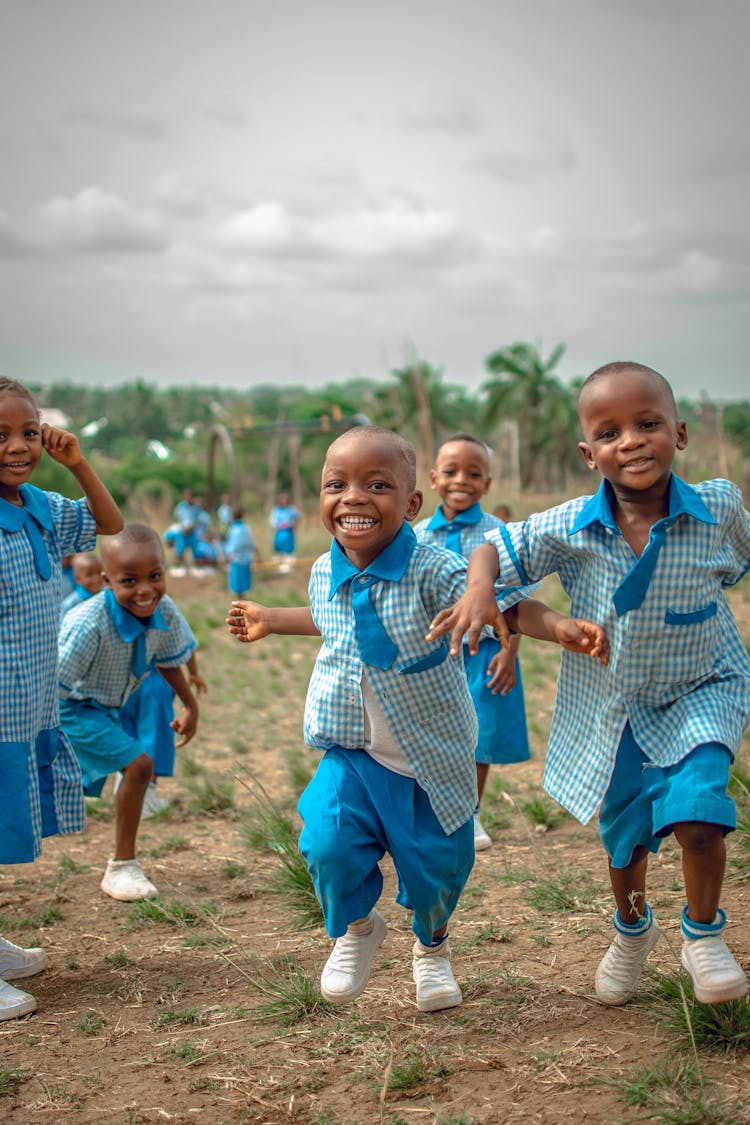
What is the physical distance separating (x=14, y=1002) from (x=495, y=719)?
2.48 meters

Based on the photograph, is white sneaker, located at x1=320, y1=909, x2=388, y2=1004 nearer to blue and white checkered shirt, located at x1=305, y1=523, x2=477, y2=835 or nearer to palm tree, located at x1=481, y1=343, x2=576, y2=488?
blue and white checkered shirt, located at x1=305, y1=523, x2=477, y2=835

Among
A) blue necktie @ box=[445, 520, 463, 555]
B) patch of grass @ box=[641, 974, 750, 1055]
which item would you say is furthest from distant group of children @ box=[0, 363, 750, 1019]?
blue necktie @ box=[445, 520, 463, 555]

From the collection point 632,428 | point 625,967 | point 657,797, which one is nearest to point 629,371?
point 632,428

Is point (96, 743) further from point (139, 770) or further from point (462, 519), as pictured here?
point (462, 519)

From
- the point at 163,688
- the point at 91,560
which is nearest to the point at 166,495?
the point at 91,560

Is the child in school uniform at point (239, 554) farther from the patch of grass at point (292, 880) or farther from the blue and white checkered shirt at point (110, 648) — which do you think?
the patch of grass at point (292, 880)

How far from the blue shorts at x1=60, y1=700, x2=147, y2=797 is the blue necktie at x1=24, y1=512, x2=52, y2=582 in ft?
3.78

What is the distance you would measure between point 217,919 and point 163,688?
1330mm

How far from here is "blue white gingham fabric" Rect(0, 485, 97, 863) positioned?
388cm

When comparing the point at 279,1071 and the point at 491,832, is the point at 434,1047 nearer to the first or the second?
the point at 279,1071

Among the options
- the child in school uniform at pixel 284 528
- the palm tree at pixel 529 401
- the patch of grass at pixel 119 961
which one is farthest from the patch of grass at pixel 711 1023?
the palm tree at pixel 529 401

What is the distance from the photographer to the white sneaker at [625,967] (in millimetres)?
3332

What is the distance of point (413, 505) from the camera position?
3.54 metres

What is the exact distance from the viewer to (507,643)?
3.15 meters
